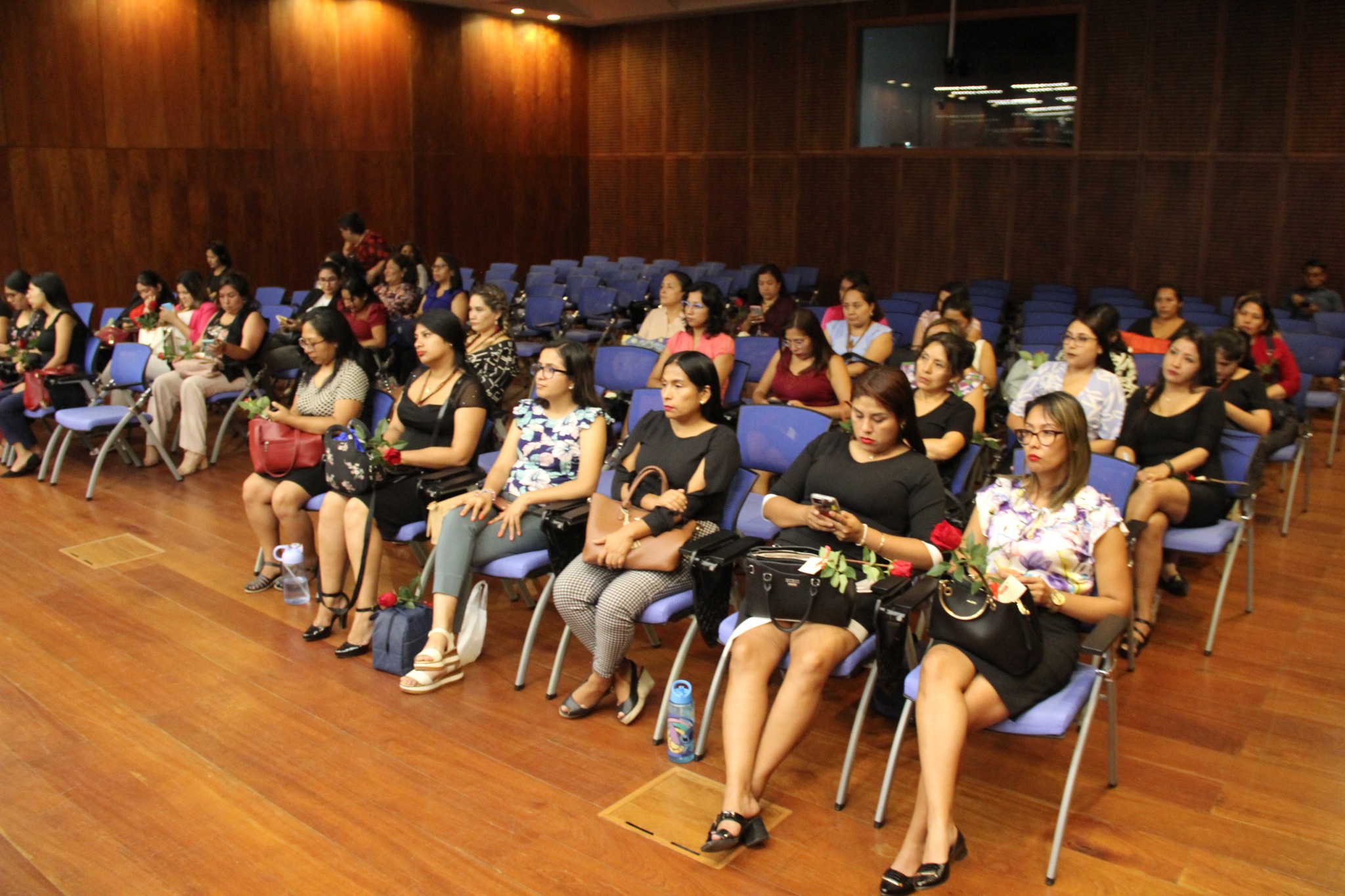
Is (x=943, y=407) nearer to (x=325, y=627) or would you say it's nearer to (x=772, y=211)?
(x=325, y=627)

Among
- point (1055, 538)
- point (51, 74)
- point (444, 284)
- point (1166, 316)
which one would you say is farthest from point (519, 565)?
point (51, 74)

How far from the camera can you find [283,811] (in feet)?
10.9

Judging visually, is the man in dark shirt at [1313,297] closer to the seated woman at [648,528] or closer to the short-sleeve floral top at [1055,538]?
the short-sleeve floral top at [1055,538]

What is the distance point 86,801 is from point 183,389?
4471mm

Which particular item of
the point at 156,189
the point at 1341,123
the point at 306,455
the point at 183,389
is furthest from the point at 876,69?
the point at 306,455

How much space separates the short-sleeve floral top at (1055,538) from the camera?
3.27 metres

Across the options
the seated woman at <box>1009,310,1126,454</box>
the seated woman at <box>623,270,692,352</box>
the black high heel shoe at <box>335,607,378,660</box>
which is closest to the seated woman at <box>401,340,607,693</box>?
the black high heel shoe at <box>335,607,378,660</box>

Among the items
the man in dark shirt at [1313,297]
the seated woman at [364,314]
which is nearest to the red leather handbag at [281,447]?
the seated woman at [364,314]

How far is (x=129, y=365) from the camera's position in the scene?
7.11 meters

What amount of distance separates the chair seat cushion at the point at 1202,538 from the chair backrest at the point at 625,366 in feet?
9.54

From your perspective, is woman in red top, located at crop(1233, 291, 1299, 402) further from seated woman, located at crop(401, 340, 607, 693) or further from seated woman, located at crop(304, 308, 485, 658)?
seated woman, located at crop(304, 308, 485, 658)

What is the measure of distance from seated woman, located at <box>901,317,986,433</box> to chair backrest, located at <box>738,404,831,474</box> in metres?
0.44

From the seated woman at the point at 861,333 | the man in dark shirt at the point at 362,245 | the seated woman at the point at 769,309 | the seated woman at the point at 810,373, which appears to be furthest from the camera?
the man in dark shirt at the point at 362,245

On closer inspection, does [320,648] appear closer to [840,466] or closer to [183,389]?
[840,466]
